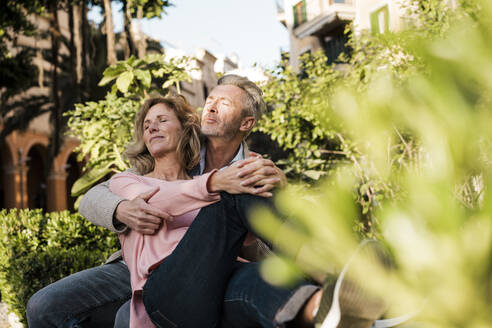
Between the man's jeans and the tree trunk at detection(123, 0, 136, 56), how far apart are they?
633 centimetres

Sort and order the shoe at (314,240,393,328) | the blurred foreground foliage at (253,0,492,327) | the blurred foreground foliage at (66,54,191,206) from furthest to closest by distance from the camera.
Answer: the blurred foreground foliage at (66,54,191,206) < the shoe at (314,240,393,328) < the blurred foreground foliage at (253,0,492,327)

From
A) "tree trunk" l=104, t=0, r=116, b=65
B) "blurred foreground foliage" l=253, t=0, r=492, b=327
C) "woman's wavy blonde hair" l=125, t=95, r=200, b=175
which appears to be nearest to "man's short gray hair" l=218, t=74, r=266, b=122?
"woman's wavy blonde hair" l=125, t=95, r=200, b=175

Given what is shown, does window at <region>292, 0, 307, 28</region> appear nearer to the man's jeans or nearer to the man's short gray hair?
the man's short gray hair

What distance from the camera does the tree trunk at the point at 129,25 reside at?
8.44 metres

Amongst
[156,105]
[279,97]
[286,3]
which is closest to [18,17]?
[279,97]

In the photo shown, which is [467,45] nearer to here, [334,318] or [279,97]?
[334,318]

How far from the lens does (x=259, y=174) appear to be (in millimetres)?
1987

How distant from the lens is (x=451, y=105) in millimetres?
541

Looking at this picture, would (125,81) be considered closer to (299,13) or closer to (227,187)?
(227,187)

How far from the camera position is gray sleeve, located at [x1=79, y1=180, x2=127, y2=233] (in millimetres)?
2336

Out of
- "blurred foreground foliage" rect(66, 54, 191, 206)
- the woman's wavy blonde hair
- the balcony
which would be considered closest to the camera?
the woman's wavy blonde hair

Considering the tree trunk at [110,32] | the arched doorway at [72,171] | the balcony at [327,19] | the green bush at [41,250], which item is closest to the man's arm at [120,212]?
the green bush at [41,250]

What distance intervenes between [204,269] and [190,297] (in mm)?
108

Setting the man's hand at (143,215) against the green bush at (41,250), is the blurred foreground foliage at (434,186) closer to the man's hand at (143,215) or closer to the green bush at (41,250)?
the man's hand at (143,215)
